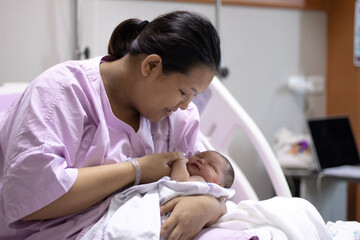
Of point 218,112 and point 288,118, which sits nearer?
point 218,112

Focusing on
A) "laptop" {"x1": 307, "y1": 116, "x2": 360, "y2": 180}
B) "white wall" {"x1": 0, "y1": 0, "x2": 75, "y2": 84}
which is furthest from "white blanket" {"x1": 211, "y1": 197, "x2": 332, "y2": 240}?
"laptop" {"x1": 307, "y1": 116, "x2": 360, "y2": 180}

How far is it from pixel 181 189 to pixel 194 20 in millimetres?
486

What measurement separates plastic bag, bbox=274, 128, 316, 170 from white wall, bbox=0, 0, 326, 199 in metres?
0.20

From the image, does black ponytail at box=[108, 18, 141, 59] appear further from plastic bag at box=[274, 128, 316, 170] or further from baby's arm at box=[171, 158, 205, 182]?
plastic bag at box=[274, 128, 316, 170]

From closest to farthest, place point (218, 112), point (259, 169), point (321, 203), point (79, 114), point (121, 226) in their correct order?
point (121, 226)
point (79, 114)
point (218, 112)
point (321, 203)
point (259, 169)

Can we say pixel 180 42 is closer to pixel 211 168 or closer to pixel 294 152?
pixel 211 168

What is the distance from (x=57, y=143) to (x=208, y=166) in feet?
1.67

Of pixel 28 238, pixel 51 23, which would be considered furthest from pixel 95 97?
pixel 51 23

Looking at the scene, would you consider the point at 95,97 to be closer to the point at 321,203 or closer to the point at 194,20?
the point at 194,20

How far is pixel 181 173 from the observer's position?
1.35m

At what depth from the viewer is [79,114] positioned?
4.10ft

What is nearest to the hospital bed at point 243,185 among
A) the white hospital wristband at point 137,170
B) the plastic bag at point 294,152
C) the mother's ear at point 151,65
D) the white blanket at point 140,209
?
the white blanket at point 140,209

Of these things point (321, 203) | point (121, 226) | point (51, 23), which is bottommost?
point (321, 203)

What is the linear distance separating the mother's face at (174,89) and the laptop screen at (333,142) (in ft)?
5.73
